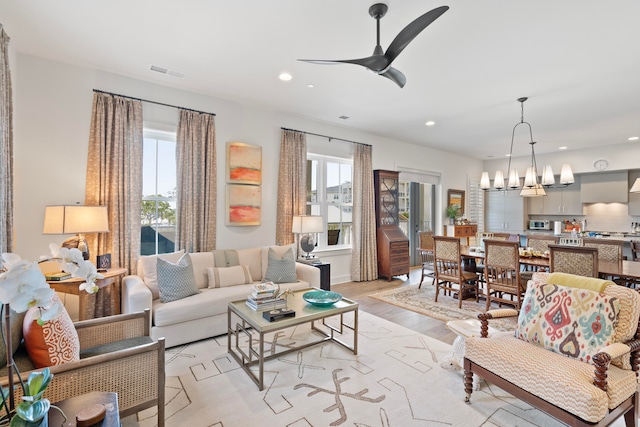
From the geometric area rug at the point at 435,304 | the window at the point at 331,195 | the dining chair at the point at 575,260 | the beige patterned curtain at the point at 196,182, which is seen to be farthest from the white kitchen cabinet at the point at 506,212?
the beige patterned curtain at the point at 196,182

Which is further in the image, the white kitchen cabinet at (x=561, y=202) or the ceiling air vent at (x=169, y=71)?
the white kitchen cabinet at (x=561, y=202)

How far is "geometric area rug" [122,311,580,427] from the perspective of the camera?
1.99m

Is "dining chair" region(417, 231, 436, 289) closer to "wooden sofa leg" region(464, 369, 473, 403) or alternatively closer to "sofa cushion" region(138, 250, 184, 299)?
"wooden sofa leg" region(464, 369, 473, 403)

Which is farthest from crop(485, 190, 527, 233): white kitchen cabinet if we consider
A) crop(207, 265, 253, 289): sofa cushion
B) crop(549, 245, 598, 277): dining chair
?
crop(207, 265, 253, 289): sofa cushion

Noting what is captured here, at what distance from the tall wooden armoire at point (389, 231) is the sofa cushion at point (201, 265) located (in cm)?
339

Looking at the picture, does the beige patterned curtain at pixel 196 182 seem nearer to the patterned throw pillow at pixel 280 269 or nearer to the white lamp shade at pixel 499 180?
the patterned throw pillow at pixel 280 269

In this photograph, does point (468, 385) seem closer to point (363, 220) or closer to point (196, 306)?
point (196, 306)

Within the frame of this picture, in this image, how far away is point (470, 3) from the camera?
2.31 metres

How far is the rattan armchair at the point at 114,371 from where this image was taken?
149 centimetres

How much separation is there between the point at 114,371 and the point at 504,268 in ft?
13.1

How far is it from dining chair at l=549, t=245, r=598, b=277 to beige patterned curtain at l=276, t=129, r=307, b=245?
11.0ft

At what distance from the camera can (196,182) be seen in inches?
158

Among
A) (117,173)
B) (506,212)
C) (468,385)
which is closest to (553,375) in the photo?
(468,385)

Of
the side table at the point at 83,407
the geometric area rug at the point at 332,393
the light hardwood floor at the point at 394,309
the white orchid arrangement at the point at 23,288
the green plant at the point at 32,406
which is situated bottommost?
the geometric area rug at the point at 332,393
